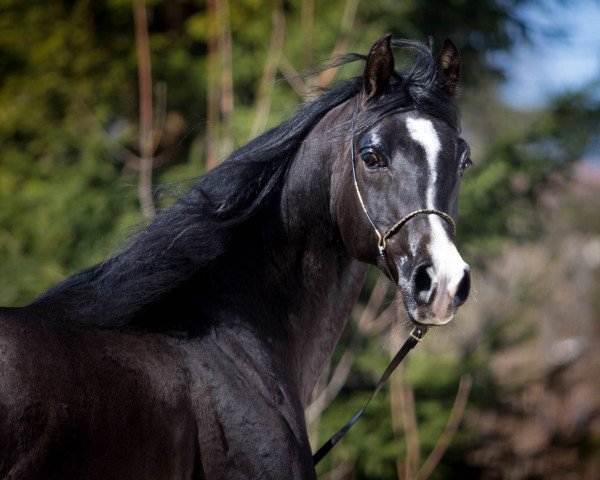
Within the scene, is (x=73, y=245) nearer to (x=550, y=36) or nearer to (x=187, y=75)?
(x=187, y=75)

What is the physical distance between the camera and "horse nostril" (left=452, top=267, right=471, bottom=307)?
8.16 feet

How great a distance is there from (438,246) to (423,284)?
0.41 feet

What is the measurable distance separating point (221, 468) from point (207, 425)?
137 mm

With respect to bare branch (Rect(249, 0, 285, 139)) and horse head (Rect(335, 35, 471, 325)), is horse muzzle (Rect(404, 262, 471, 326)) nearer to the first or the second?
horse head (Rect(335, 35, 471, 325))

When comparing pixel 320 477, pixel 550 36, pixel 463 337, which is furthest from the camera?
pixel 463 337

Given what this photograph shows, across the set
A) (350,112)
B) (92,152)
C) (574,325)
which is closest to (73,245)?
(92,152)

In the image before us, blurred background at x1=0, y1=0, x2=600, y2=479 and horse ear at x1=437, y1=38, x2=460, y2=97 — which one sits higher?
blurred background at x1=0, y1=0, x2=600, y2=479

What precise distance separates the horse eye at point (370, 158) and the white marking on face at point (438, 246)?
137 mm

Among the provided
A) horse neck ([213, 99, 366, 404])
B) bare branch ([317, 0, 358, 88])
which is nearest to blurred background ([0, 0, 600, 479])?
bare branch ([317, 0, 358, 88])

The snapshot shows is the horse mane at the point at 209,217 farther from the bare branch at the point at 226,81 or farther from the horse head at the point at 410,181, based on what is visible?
the bare branch at the point at 226,81

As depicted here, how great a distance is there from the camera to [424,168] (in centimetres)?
271

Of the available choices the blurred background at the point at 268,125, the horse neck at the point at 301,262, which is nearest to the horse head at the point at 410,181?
the horse neck at the point at 301,262

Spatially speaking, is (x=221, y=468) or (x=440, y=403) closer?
(x=221, y=468)

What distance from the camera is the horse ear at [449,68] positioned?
10.00ft
